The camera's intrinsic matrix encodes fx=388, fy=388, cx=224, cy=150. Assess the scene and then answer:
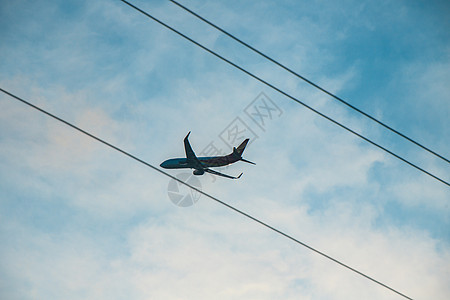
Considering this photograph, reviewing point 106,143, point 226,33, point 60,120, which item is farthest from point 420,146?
point 60,120

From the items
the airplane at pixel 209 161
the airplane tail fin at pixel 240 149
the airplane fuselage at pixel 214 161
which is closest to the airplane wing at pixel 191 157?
the airplane at pixel 209 161

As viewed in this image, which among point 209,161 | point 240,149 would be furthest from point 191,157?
point 240,149

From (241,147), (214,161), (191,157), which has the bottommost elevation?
(191,157)

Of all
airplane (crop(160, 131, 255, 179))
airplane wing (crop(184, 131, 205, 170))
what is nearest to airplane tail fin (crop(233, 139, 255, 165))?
airplane (crop(160, 131, 255, 179))

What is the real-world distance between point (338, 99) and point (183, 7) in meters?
6.84

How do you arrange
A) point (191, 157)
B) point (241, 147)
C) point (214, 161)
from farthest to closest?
point (214, 161) < point (241, 147) < point (191, 157)

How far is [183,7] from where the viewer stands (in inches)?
585

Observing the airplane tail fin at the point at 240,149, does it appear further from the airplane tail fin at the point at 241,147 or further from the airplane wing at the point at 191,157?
the airplane wing at the point at 191,157

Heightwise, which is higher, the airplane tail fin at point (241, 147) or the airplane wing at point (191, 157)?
the airplane tail fin at point (241, 147)

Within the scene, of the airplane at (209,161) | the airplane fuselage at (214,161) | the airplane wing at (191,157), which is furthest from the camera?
the airplane fuselage at (214,161)

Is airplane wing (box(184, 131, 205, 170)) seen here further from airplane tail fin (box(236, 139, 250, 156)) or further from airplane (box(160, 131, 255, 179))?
airplane tail fin (box(236, 139, 250, 156))

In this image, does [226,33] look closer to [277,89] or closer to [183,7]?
[183,7]

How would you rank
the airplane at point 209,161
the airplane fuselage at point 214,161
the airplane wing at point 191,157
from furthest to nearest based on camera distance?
the airplane fuselage at point 214,161 → the airplane at point 209,161 → the airplane wing at point 191,157

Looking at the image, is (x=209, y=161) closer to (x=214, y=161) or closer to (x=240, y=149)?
(x=214, y=161)
